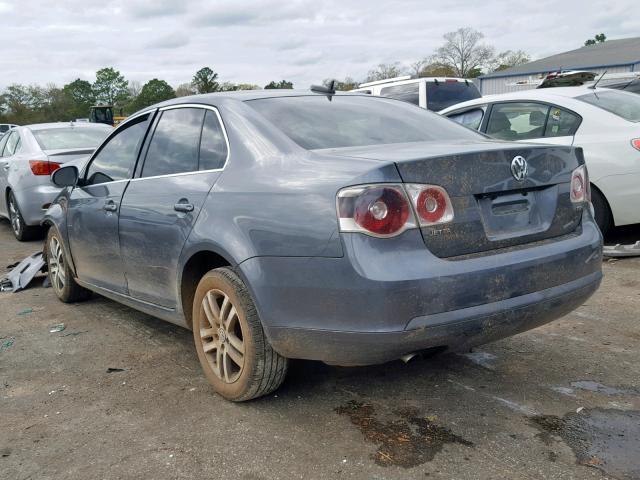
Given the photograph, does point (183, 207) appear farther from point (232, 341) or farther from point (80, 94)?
point (80, 94)

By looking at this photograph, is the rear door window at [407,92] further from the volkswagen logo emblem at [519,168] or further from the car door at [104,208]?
the volkswagen logo emblem at [519,168]

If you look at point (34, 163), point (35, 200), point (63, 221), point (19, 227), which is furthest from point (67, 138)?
point (63, 221)

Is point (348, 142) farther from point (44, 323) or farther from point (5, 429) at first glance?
point (44, 323)

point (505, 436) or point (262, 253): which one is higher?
point (262, 253)

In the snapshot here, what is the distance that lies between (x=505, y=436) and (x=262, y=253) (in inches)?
53.4

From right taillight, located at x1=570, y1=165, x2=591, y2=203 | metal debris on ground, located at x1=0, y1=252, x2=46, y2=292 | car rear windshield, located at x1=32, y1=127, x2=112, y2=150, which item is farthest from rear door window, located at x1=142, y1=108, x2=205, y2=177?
car rear windshield, located at x1=32, y1=127, x2=112, y2=150

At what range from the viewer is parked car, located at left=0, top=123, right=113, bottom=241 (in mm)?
8250

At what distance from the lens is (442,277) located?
2.59 m

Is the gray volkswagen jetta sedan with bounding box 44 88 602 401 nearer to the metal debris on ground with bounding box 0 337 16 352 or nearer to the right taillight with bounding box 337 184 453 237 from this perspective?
the right taillight with bounding box 337 184 453 237

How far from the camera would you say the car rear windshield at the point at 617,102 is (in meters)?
6.14

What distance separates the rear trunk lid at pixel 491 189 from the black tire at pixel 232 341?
871 millimetres

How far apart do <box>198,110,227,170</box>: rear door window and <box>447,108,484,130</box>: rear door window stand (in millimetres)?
4205

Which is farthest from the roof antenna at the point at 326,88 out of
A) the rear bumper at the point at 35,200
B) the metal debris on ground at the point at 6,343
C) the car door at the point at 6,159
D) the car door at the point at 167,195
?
the car door at the point at 6,159

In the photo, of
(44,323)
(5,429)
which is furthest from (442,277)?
(44,323)
